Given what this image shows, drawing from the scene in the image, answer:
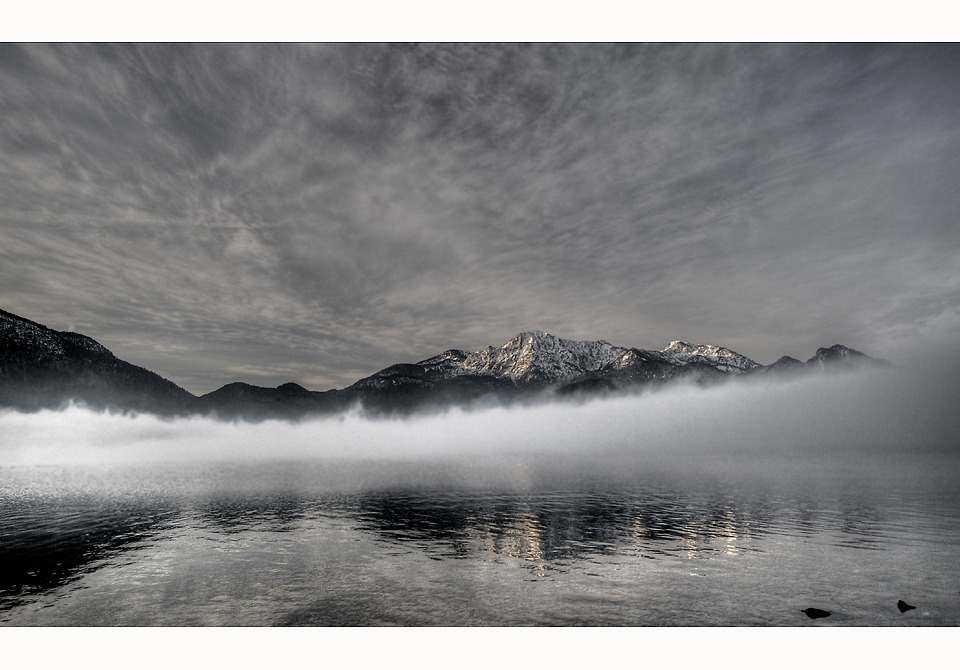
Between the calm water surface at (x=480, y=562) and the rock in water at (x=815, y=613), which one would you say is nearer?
the rock in water at (x=815, y=613)

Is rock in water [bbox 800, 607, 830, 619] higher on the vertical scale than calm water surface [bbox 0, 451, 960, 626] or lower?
higher

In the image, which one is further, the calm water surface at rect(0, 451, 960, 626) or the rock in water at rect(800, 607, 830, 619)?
the calm water surface at rect(0, 451, 960, 626)

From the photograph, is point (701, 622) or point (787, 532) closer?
point (701, 622)

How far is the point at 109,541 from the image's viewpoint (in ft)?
179

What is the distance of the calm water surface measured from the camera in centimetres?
3050

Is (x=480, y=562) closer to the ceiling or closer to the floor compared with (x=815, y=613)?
closer to the floor

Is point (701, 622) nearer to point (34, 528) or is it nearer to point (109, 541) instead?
point (109, 541)

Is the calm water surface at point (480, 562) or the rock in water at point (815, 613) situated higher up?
the rock in water at point (815, 613)

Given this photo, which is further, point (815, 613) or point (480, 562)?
point (480, 562)

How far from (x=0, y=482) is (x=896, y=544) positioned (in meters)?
202

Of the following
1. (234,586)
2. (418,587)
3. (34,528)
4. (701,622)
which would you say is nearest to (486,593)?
(418,587)

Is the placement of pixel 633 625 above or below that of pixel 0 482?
above

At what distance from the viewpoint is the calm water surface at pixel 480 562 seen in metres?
30.5

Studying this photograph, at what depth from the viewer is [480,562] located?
4347 centimetres
